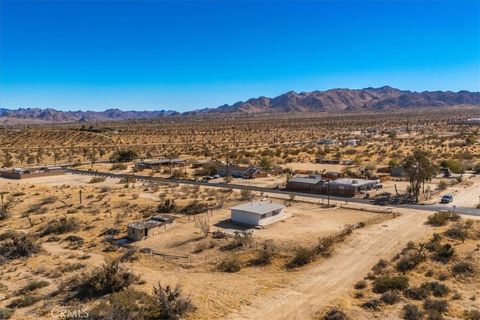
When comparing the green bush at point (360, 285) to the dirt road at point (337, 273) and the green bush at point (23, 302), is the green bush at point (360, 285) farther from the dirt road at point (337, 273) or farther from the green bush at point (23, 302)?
the green bush at point (23, 302)

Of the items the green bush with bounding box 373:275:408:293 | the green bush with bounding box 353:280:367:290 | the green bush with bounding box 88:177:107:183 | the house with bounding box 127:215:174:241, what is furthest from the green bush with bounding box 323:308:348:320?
the green bush with bounding box 88:177:107:183

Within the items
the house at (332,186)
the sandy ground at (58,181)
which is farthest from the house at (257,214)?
the sandy ground at (58,181)

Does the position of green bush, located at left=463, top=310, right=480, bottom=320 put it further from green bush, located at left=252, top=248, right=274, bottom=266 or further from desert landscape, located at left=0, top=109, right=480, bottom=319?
green bush, located at left=252, top=248, right=274, bottom=266

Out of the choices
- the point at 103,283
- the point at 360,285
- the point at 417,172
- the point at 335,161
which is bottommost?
the point at 360,285

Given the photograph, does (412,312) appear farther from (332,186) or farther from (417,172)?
(332,186)

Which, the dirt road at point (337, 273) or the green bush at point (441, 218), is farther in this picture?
the green bush at point (441, 218)

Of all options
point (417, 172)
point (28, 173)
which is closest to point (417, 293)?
point (417, 172)
